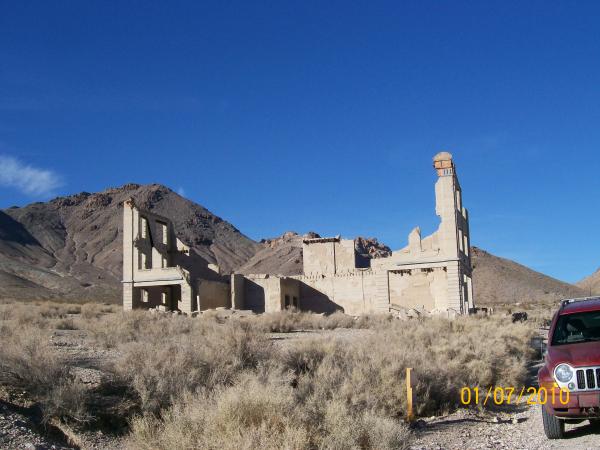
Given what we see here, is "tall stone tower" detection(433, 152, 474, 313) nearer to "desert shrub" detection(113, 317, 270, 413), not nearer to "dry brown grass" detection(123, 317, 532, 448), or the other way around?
"dry brown grass" detection(123, 317, 532, 448)

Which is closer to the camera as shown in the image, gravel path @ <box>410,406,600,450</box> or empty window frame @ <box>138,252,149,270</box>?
gravel path @ <box>410,406,600,450</box>

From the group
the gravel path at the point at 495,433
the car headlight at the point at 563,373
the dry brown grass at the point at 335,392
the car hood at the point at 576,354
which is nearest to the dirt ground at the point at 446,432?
the gravel path at the point at 495,433

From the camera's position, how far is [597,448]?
8.29 m

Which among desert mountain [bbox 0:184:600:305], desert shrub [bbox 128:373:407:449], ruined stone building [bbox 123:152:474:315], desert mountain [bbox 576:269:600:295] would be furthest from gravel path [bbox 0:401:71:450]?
desert mountain [bbox 576:269:600:295]

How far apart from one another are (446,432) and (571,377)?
279 centimetres

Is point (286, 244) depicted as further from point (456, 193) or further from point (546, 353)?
point (546, 353)

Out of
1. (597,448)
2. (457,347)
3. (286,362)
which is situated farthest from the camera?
(457,347)

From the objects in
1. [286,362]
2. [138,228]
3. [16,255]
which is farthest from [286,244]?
[286,362]

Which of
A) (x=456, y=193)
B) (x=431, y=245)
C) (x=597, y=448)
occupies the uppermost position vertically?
(x=456, y=193)

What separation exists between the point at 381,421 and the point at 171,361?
4499 millimetres

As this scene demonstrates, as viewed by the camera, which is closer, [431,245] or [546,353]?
[546,353]

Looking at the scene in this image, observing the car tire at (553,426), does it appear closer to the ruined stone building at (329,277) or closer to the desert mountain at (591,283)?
the ruined stone building at (329,277)

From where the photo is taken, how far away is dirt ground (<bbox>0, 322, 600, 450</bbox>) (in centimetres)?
827

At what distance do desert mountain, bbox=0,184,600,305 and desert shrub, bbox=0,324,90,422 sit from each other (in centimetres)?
6581
